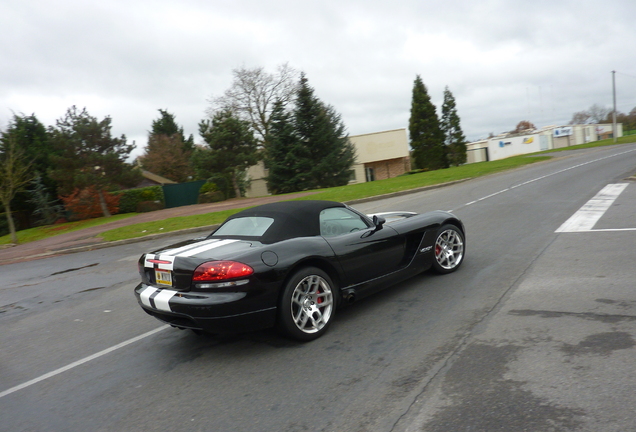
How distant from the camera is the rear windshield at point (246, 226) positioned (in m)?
4.90

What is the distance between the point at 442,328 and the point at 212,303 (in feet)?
6.97

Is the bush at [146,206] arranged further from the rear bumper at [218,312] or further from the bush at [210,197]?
the rear bumper at [218,312]

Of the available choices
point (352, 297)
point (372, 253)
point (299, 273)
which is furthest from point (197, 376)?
point (372, 253)

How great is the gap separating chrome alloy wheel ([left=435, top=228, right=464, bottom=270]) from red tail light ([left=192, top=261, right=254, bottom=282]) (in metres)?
2.98

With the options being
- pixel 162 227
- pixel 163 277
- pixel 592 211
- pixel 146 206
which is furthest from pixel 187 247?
pixel 146 206

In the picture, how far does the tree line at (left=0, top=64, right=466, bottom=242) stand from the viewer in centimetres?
2873

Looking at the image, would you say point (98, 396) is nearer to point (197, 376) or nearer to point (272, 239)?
point (197, 376)

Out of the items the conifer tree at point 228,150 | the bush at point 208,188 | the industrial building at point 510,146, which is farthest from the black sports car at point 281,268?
the industrial building at point 510,146

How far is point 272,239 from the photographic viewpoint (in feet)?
15.2

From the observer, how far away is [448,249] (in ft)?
21.1

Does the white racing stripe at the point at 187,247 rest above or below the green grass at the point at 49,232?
above

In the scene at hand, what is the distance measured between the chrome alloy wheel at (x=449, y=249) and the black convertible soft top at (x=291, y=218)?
172 centimetres

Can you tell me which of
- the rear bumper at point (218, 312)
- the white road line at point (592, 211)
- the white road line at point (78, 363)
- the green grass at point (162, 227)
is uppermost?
the rear bumper at point (218, 312)

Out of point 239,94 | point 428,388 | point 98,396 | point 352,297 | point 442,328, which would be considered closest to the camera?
point 428,388
